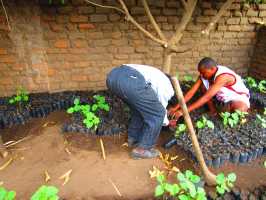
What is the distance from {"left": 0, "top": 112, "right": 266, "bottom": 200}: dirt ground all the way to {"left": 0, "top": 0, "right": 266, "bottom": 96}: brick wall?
1.26 metres

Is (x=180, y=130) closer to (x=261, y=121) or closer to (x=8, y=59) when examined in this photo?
(x=261, y=121)

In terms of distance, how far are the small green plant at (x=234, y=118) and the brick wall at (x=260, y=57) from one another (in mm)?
1990

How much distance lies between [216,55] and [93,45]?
7.95 feet

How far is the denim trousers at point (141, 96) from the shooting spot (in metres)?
2.82

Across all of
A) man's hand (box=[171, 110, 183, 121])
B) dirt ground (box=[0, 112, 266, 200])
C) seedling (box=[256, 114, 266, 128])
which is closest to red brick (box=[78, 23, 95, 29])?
dirt ground (box=[0, 112, 266, 200])

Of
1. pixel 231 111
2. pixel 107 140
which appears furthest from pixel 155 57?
pixel 107 140

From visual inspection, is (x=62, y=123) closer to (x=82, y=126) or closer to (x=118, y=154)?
(x=82, y=126)

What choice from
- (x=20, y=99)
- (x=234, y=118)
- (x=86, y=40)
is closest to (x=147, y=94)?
(x=234, y=118)

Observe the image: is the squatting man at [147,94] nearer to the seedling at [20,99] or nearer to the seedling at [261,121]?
the seedling at [261,121]

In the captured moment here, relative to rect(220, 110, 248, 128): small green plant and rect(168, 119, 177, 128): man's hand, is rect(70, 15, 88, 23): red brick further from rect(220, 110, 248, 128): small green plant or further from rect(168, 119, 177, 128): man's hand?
rect(220, 110, 248, 128): small green plant

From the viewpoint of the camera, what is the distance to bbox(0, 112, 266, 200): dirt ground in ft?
8.89

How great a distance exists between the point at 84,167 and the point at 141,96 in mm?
1069

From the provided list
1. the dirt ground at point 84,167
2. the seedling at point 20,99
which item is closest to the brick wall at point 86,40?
the seedling at point 20,99

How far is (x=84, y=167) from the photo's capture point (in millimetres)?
3047
